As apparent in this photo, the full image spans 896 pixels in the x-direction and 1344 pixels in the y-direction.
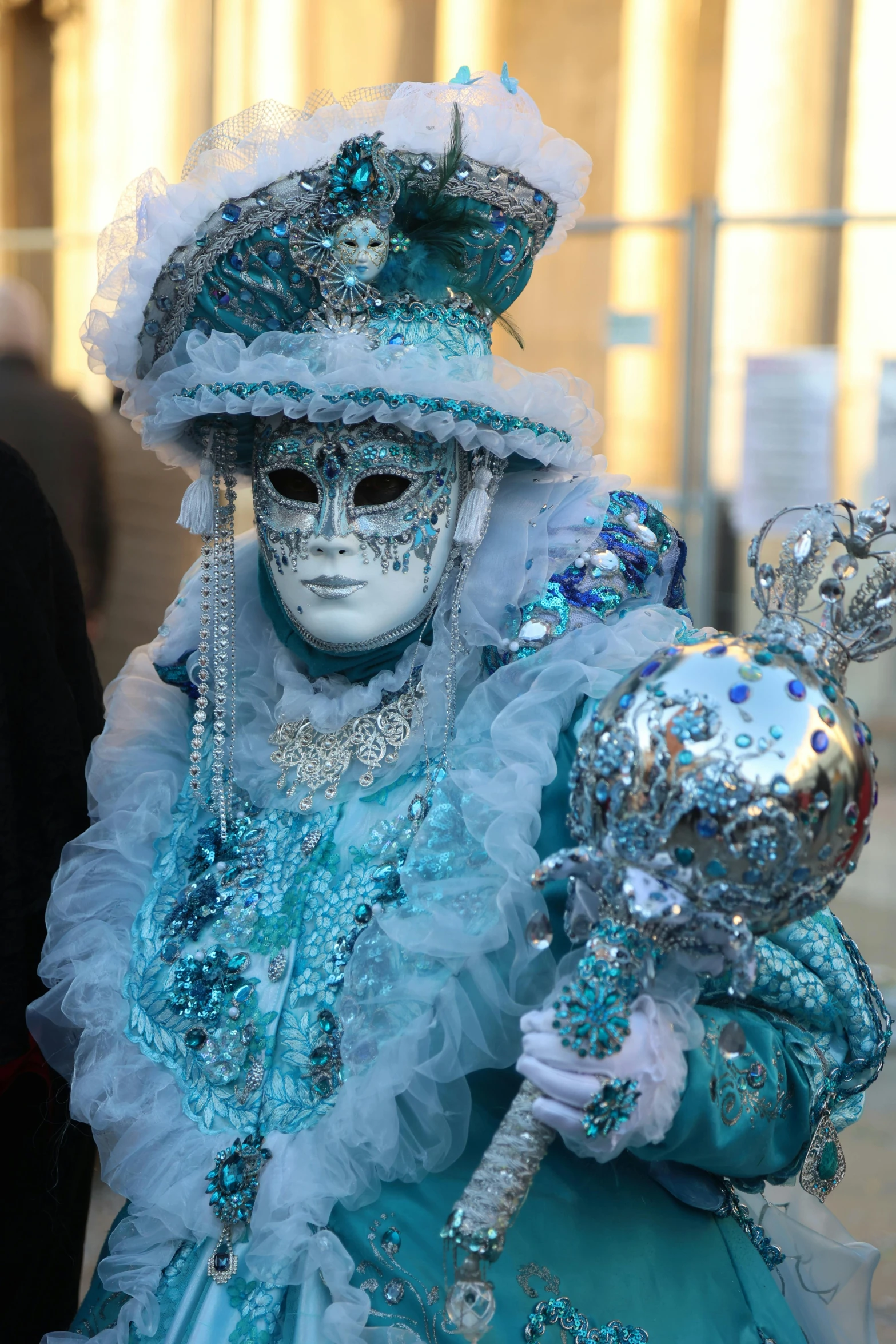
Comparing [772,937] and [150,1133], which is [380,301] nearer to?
[772,937]

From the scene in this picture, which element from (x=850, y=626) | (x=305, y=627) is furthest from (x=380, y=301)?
(x=850, y=626)

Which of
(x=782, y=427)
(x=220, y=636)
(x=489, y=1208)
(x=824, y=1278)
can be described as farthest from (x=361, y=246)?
(x=782, y=427)

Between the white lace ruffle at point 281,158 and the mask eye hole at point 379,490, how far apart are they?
0.36 m

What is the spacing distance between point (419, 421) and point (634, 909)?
2.10 ft

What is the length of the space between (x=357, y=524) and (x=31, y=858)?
670 mm

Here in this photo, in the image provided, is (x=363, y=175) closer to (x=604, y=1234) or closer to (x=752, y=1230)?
(x=604, y=1234)

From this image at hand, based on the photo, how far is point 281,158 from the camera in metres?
1.50

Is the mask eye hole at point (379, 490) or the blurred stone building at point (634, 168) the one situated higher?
the blurred stone building at point (634, 168)

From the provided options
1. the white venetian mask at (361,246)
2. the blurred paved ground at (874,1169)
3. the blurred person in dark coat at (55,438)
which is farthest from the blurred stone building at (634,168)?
the white venetian mask at (361,246)

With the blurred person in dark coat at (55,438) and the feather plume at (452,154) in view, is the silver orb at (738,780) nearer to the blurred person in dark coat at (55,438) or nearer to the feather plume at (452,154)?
the feather plume at (452,154)

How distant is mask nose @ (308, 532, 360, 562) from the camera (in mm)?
1531

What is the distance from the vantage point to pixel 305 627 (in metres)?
1.62

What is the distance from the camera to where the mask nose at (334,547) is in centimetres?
153

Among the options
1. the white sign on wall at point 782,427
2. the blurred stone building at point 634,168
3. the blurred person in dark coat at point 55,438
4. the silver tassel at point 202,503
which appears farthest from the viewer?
the white sign on wall at point 782,427
